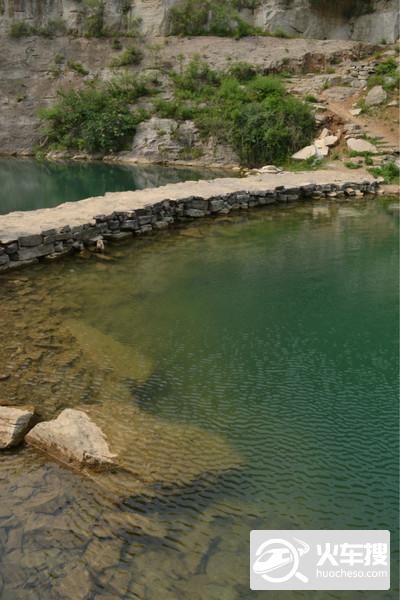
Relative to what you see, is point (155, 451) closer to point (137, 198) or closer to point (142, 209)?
point (142, 209)

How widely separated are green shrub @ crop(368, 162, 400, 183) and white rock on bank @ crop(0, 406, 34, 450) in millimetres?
19980

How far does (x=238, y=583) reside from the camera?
14.5ft

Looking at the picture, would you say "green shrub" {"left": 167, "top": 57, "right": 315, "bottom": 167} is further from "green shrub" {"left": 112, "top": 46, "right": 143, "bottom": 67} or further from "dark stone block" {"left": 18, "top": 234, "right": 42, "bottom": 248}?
"dark stone block" {"left": 18, "top": 234, "right": 42, "bottom": 248}

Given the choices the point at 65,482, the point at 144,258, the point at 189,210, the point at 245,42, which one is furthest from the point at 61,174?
the point at 65,482

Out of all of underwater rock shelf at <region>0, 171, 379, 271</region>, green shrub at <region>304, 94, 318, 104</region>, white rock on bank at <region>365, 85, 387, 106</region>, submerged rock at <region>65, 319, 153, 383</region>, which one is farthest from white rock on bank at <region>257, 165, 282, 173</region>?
submerged rock at <region>65, 319, 153, 383</region>

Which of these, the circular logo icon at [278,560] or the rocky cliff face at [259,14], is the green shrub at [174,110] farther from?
the circular logo icon at [278,560]

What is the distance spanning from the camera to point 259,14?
3766 cm

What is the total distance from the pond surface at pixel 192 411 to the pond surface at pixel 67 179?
7960 millimetres

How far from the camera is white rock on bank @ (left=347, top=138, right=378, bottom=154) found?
2509 centimetres

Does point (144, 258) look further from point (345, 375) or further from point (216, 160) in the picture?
point (216, 160)

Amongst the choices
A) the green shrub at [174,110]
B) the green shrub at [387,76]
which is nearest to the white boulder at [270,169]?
the green shrub at [174,110]

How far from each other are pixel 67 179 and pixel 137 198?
9282mm

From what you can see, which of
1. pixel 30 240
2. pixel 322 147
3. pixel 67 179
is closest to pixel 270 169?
pixel 322 147

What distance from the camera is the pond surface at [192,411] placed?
463cm
